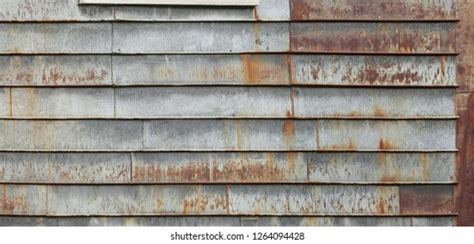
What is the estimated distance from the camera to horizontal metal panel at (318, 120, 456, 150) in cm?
399

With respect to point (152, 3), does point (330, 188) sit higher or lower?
lower

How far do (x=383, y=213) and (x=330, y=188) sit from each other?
0.32 meters

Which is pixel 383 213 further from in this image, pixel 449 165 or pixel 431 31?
pixel 431 31

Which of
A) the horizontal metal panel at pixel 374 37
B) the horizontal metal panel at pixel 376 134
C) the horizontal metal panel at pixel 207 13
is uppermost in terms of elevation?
the horizontal metal panel at pixel 207 13

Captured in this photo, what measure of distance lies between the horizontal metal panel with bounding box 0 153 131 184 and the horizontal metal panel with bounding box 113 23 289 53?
60cm

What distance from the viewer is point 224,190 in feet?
13.1

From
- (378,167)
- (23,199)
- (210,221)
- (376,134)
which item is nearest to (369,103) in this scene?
(376,134)

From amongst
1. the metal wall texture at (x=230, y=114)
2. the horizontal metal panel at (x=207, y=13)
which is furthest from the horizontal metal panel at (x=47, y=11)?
the horizontal metal panel at (x=207, y=13)

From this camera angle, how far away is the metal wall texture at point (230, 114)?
156 inches

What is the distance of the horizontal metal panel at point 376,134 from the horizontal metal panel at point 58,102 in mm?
1190

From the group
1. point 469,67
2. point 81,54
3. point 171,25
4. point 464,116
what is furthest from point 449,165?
point 81,54

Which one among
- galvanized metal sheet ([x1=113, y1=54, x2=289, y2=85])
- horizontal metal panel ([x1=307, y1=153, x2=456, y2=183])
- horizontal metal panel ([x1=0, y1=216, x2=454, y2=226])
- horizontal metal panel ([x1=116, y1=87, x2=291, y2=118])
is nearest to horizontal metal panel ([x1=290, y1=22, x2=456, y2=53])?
galvanized metal sheet ([x1=113, y1=54, x2=289, y2=85])

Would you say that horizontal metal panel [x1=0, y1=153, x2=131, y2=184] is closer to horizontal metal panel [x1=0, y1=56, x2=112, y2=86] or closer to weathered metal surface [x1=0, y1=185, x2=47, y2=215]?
weathered metal surface [x1=0, y1=185, x2=47, y2=215]

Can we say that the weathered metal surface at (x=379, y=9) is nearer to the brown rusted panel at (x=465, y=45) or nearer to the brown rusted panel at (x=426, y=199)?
the brown rusted panel at (x=465, y=45)
